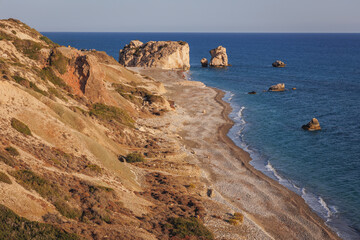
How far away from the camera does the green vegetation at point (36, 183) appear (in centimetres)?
2111

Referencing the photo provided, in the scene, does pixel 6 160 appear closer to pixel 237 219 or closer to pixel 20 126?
pixel 20 126

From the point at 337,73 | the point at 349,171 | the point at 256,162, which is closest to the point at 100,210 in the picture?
the point at 256,162

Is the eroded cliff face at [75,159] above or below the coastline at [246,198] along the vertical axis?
above

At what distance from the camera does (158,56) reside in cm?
13962

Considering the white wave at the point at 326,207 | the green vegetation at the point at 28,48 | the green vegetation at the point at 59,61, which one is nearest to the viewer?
the white wave at the point at 326,207

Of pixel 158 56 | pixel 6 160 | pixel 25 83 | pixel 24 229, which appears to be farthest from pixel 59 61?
pixel 158 56

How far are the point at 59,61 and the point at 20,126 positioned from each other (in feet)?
81.0

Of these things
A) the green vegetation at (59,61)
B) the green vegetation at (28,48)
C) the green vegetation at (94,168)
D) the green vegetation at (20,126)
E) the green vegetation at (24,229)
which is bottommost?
the green vegetation at (94,168)

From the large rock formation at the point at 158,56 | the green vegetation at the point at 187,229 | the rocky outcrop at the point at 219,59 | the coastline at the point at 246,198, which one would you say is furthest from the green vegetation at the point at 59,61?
the rocky outcrop at the point at 219,59

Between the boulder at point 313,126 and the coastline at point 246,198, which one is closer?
the coastline at point 246,198

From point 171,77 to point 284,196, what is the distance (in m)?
84.9

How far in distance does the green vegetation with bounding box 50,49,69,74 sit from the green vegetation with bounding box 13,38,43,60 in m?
2.38

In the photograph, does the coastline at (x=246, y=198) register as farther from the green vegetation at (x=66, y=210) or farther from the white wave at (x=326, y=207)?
the green vegetation at (x=66, y=210)

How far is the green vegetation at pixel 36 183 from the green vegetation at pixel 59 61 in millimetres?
30872
